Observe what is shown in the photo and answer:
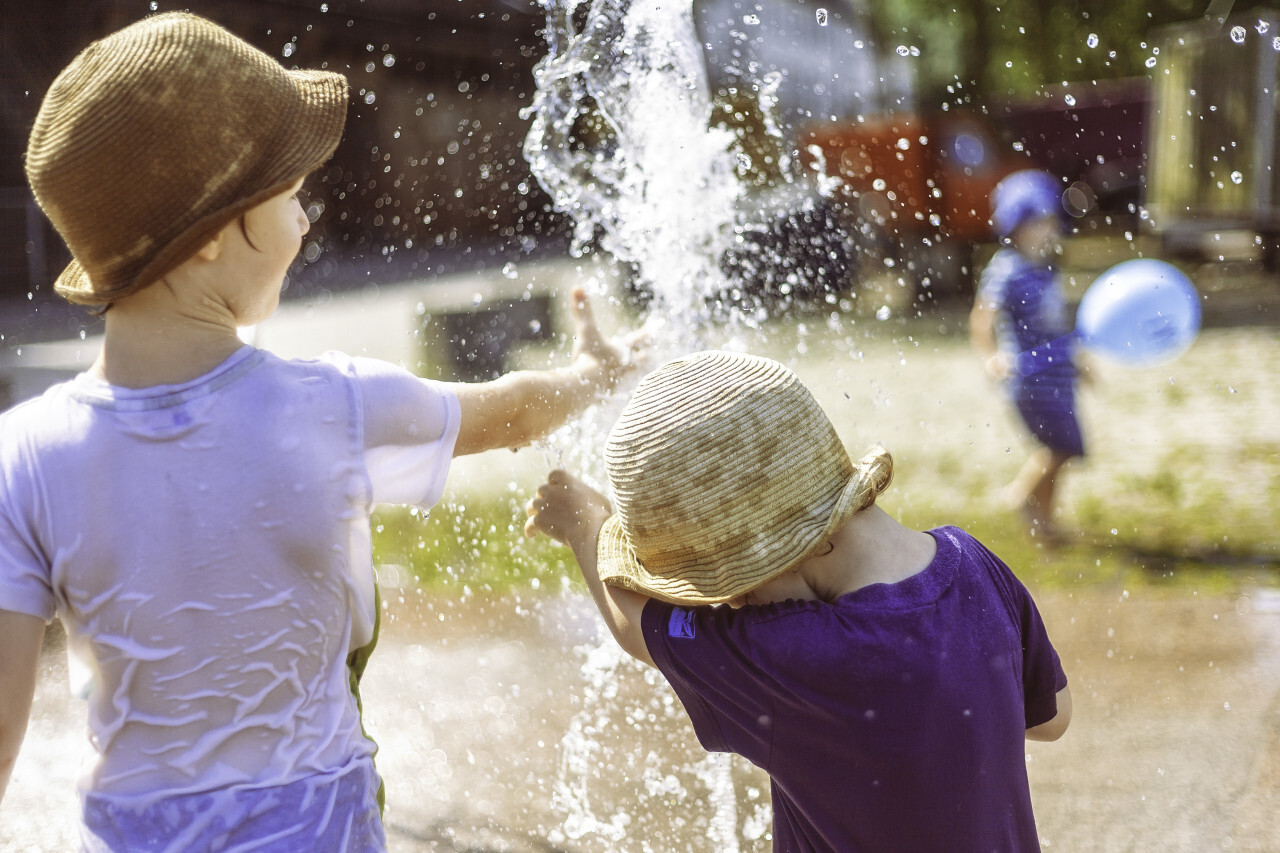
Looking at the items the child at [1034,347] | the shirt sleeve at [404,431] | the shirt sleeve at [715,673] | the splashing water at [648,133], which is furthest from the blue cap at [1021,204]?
the shirt sleeve at [404,431]

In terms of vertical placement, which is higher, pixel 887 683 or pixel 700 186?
pixel 887 683

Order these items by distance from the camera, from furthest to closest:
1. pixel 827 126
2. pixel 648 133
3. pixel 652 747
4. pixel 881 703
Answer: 1. pixel 827 126
2. pixel 648 133
3. pixel 652 747
4. pixel 881 703

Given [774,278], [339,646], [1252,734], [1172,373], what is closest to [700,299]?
[1252,734]

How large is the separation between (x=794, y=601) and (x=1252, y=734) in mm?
2204

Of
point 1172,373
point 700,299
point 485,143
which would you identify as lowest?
point 485,143

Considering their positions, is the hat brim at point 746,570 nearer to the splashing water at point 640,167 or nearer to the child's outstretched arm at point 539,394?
the child's outstretched arm at point 539,394

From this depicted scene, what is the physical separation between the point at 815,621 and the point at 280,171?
0.80 meters

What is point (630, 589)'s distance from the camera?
1.48 m

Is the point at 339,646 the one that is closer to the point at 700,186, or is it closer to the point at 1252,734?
the point at 1252,734

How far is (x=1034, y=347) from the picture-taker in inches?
185

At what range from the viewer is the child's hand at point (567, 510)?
65.2 inches

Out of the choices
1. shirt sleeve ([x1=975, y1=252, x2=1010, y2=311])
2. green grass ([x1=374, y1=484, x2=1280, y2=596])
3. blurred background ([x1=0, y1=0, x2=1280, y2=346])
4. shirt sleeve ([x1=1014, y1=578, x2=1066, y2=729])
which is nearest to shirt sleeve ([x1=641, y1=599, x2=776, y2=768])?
shirt sleeve ([x1=1014, y1=578, x2=1066, y2=729])

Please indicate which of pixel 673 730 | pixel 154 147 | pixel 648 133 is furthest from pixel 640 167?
pixel 154 147

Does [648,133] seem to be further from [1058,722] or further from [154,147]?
[154,147]
